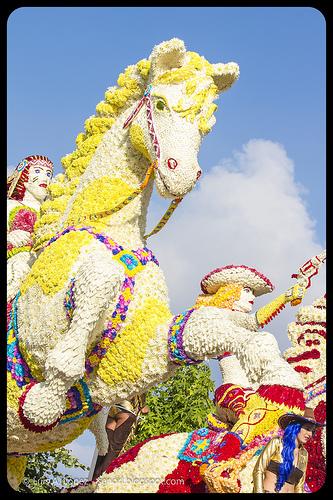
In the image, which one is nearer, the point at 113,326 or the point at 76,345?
the point at 76,345

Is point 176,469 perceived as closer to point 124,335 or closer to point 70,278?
point 124,335

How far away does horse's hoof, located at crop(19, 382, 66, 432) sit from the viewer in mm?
3596

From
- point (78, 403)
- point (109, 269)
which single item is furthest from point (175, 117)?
point (78, 403)

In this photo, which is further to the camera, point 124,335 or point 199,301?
point 199,301

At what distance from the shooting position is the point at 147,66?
4.25 metres

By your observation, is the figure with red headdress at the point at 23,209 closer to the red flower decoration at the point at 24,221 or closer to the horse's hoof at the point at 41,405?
the red flower decoration at the point at 24,221

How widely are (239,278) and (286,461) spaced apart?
75.9 inches

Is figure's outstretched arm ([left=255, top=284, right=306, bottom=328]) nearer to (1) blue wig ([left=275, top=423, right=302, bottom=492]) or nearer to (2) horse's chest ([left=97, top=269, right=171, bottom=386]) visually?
(2) horse's chest ([left=97, top=269, right=171, bottom=386])

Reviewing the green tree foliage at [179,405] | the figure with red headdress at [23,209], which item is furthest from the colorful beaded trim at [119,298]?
the green tree foliage at [179,405]

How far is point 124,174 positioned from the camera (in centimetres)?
418

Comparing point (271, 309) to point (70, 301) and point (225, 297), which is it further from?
point (70, 301)

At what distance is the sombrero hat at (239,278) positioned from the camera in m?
4.93

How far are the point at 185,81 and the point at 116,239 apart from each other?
953mm

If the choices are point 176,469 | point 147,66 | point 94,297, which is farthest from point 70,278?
point 147,66
